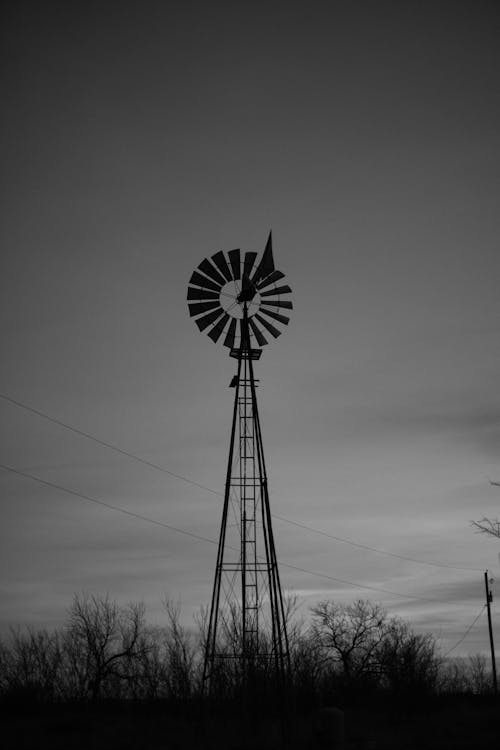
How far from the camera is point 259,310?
21453 millimetres

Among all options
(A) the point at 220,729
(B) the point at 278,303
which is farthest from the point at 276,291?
(A) the point at 220,729

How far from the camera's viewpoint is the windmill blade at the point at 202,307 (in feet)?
68.9

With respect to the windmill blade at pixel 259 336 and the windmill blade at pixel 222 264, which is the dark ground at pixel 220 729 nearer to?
the windmill blade at pixel 259 336

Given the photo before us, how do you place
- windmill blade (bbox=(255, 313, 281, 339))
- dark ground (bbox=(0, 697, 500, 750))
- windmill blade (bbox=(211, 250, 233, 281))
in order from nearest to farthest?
1. dark ground (bbox=(0, 697, 500, 750))
2. windmill blade (bbox=(211, 250, 233, 281))
3. windmill blade (bbox=(255, 313, 281, 339))

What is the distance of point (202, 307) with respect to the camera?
2111 centimetres

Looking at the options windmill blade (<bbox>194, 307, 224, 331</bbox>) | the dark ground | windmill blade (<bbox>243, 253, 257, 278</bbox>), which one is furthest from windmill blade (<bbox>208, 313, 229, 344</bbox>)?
the dark ground

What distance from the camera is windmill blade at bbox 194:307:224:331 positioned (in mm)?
20984

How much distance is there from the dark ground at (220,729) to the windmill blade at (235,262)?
11392 mm

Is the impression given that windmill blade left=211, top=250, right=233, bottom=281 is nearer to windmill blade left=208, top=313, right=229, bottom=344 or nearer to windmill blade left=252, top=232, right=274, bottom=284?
windmill blade left=252, top=232, right=274, bottom=284

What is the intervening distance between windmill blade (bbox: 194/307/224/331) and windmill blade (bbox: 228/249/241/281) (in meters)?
1.03

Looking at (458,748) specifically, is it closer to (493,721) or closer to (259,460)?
(493,721)

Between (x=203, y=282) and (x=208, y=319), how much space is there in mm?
1032

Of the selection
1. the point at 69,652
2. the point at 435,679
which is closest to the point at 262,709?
the point at 435,679

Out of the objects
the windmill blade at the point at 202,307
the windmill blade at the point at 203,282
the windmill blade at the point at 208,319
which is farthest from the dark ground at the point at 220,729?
the windmill blade at the point at 203,282
